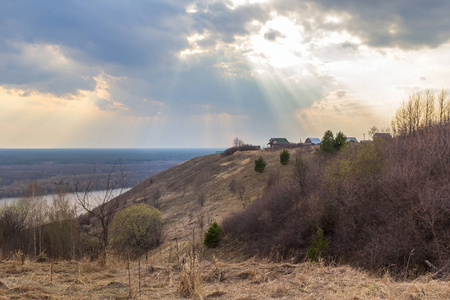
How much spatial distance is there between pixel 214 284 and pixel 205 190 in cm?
4027

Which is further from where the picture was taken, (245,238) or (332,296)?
(245,238)

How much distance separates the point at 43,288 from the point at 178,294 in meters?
2.64

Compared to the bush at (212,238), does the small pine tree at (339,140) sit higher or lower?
higher

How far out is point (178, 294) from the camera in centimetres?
518

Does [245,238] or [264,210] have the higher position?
[264,210]

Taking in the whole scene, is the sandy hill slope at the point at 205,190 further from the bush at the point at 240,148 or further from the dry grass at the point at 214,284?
the dry grass at the point at 214,284

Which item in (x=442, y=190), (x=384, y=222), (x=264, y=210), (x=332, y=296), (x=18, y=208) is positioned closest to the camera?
(x=332, y=296)

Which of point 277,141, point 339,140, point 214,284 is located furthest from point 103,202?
point 277,141

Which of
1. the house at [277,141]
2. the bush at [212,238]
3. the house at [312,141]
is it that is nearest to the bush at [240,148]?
the house at [277,141]

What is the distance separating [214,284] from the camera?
→ 5938mm

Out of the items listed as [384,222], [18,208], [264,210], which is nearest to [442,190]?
[384,222]

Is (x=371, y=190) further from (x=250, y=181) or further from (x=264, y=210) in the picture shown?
(x=250, y=181)

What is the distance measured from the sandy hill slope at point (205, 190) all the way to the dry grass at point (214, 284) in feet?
43.9

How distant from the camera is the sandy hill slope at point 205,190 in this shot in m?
Answer: 30.4
